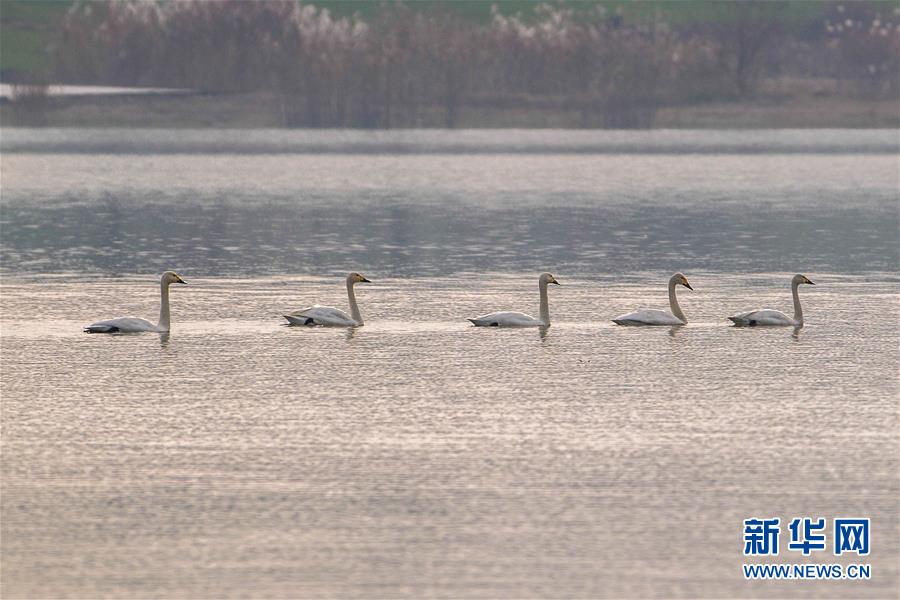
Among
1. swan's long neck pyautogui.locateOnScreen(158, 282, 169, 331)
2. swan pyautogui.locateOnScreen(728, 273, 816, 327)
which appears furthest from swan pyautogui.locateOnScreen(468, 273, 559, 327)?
swan's long neck pyautogui.locateOnScreen(158, 282, 169, 331)

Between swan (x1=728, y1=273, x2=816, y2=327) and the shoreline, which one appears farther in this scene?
the shoreline

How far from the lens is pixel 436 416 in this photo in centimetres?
2195

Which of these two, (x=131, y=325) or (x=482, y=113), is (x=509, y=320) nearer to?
(x=131, y=325)

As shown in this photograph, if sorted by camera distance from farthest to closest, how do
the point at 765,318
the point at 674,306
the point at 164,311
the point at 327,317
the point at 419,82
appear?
1. the point at 419,82
2. the point at 674,306
3. the point at 765,318
4. the point at 327,317
5. the point at 164,311

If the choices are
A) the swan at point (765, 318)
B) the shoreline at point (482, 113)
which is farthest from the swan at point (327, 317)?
the shoreline at point (482, 113)

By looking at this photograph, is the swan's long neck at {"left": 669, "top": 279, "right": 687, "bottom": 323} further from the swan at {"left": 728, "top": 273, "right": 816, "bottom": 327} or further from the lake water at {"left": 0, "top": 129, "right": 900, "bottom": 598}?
the swan at {"left": 728, "top": 273, "right": 816, "bottom": 327}

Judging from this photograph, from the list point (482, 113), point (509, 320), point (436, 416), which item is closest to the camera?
point (436, 416)

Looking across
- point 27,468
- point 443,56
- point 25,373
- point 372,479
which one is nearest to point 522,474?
point 372,479

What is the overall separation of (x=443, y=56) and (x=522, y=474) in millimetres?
147611

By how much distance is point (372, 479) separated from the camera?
18500mm

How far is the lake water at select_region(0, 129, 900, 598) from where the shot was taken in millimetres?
15711

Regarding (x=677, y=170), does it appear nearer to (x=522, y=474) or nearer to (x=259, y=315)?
(x=259, y=315)

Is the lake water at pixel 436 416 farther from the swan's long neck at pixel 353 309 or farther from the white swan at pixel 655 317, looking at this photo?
the white swan at pixel 655 317

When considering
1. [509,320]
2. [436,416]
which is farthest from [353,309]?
[436,416]
